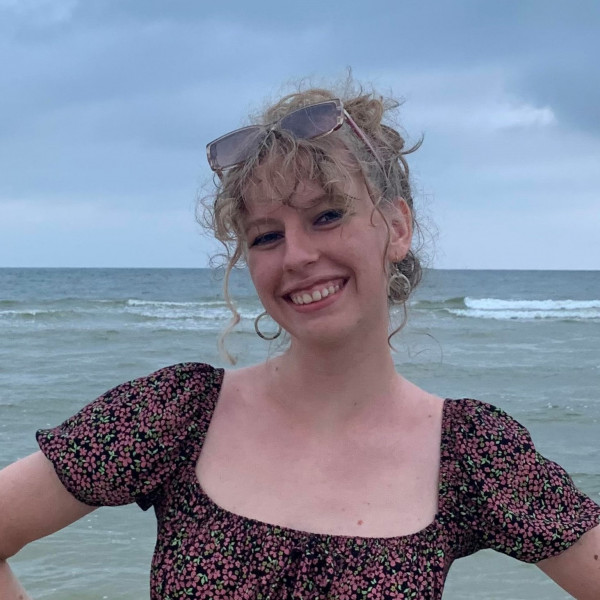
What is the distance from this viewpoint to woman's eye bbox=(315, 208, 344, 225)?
1.78 m

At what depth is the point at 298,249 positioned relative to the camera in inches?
69.5

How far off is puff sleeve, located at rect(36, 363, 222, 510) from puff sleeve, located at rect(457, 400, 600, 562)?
634mm

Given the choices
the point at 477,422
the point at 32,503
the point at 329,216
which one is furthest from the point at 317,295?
the point at 32,503

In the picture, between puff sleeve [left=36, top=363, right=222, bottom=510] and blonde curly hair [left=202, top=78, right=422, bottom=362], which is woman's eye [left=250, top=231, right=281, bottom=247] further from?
puff sleeve [left=36, top=363, right=222, bottom=510]

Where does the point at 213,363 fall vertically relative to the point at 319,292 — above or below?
below

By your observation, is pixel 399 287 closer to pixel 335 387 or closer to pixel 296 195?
pixel 335 387

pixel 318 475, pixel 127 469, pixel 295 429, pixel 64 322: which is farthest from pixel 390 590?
pixel 64 322

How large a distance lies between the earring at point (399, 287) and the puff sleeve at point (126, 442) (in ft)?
1.88

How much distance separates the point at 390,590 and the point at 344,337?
0.54m

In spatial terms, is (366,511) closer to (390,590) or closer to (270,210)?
(390,590)

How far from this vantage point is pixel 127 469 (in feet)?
5.90

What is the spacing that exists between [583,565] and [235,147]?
117cm

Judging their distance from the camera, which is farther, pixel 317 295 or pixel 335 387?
pixel 335 387

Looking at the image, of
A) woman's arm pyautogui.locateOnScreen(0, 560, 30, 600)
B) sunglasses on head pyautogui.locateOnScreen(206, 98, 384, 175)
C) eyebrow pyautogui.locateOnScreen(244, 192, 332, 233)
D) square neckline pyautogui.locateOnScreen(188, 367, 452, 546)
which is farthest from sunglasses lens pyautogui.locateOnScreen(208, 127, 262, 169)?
woman's arm pyautogui.locateOnScreen(0, 560, 30, 600)
